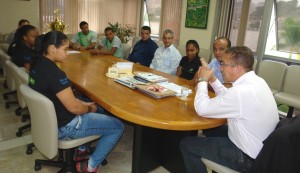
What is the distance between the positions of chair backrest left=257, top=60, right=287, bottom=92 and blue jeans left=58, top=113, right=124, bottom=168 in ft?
8.69

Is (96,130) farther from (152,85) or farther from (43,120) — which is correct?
(152,85)

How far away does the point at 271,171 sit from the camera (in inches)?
45.6

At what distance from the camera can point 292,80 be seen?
3.30 metres

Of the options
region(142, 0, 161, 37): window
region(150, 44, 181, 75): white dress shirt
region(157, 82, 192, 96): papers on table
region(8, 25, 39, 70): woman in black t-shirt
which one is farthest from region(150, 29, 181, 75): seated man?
region(142, 0, 161, 37): window

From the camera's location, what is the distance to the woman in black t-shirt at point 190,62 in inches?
115

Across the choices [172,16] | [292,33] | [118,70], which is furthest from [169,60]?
[172,16]

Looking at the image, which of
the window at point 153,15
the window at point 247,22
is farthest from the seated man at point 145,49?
the window at point 153,15

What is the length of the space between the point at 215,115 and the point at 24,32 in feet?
8.42

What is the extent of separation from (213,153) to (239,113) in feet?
1.08

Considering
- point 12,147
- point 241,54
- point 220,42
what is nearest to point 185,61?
point 220,42

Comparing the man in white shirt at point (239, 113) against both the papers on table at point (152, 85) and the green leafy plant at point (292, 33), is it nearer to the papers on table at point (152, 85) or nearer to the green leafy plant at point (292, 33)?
the papers on table at point (152, 85)

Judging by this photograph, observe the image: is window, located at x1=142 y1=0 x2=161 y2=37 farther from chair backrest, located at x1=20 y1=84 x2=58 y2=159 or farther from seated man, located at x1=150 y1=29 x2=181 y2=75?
chair backrest, located at x1=20 y1=84 x2=58 y2=159

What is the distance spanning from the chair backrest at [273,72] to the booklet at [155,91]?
2.29 metres

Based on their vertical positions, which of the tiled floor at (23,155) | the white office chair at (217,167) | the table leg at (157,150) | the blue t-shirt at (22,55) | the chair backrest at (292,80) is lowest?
the tiled floor at (23,155)
